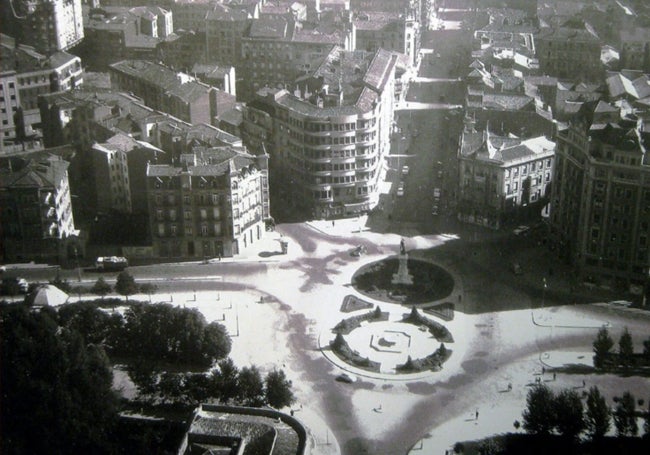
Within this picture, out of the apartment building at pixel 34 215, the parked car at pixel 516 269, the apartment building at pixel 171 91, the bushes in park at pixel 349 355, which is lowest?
the bushes in park at pixel 349 355

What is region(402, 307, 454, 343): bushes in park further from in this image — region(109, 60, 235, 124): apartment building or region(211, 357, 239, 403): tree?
region(109, 60, 235, 124): apartment building

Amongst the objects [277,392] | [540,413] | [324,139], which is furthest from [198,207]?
[540,413]

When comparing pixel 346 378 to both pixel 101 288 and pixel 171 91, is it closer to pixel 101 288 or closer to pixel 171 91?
pixel 101 288

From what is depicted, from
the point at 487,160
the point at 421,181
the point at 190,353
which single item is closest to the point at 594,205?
the point at 487,160

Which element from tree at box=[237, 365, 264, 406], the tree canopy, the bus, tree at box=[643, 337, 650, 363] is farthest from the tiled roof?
tree at box=[643, 337, 650, 363]

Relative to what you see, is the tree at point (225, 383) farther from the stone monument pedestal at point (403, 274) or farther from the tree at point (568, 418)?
the stone monument pedestal at point (403, 274)

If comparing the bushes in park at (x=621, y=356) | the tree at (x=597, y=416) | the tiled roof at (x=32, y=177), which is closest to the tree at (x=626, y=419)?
the tree at (x=597, y=416)
